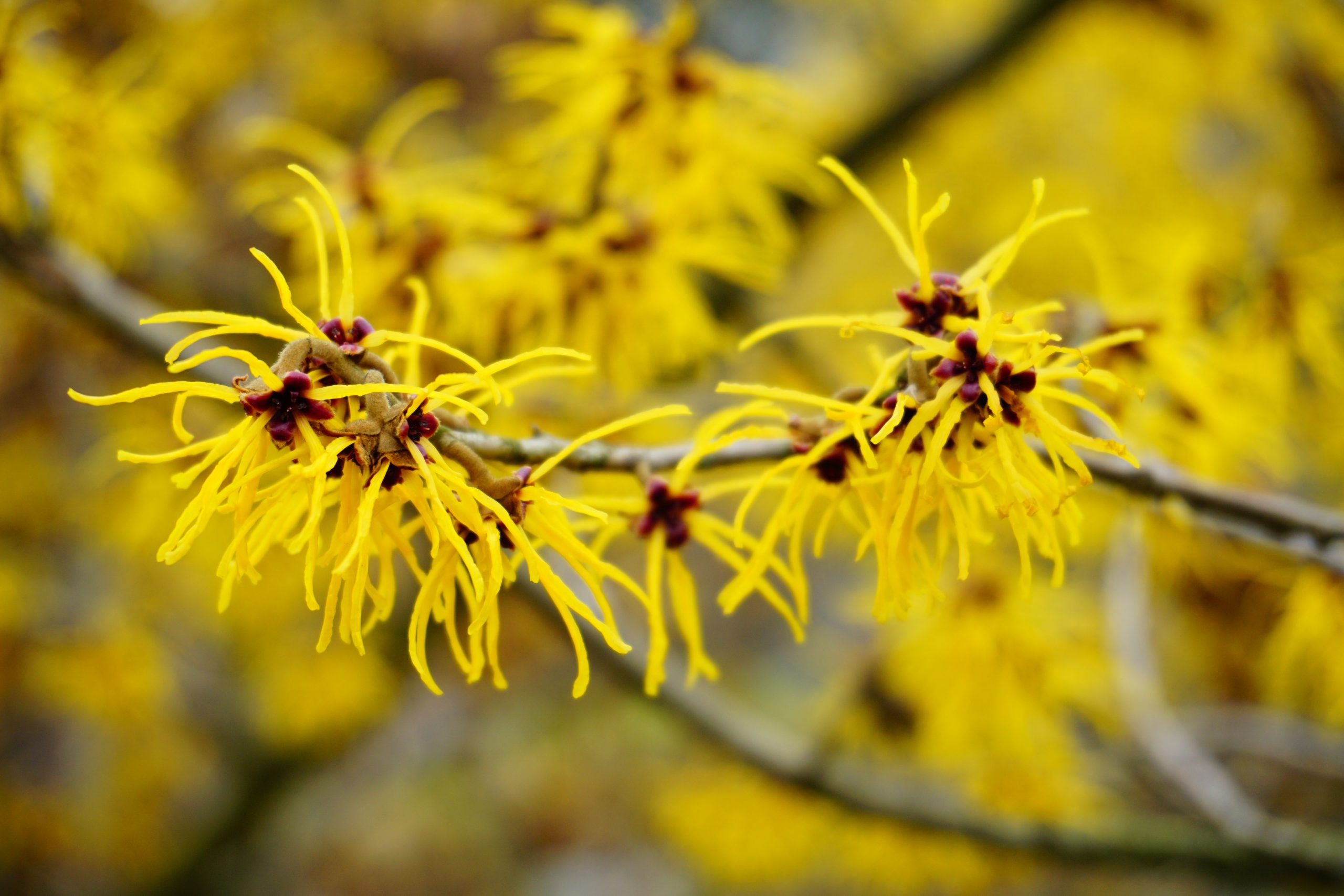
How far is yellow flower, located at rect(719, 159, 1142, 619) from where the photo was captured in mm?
580

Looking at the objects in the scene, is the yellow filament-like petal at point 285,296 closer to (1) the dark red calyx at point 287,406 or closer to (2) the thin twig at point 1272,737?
(1) the dark red calyx at point 287,406

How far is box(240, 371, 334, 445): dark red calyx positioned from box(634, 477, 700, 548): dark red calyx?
28cm

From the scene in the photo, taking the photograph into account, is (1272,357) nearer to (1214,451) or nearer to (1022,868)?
(1214,451)

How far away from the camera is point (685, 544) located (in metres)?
0.75

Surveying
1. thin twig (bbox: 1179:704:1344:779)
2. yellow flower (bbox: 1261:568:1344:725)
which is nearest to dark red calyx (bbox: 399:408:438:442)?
yellow flower (bbox: 1261:568:1344:725)

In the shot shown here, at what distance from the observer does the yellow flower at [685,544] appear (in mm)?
673

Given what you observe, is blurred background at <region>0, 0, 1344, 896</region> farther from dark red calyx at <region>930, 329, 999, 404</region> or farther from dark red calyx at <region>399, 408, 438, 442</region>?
dark red calyx at <region>399, 408, 438, 442</region>

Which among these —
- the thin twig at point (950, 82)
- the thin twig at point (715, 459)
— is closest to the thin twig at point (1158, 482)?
the thin twig at point (715, 459)

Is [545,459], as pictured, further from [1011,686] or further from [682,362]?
[1011,686]

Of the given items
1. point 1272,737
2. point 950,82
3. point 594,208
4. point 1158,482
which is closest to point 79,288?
point 594,208

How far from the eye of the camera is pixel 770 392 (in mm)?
610

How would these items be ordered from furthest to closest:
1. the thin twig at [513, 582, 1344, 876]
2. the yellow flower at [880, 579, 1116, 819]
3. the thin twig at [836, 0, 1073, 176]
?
the thin twig at [836, 0, 1073, 176] → the thin twig at [513, 582, 1344, 876] → the yellow flower at [880, 579, 1116, 819]

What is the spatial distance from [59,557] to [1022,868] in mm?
3800

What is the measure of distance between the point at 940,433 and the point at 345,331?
449 millimetres
